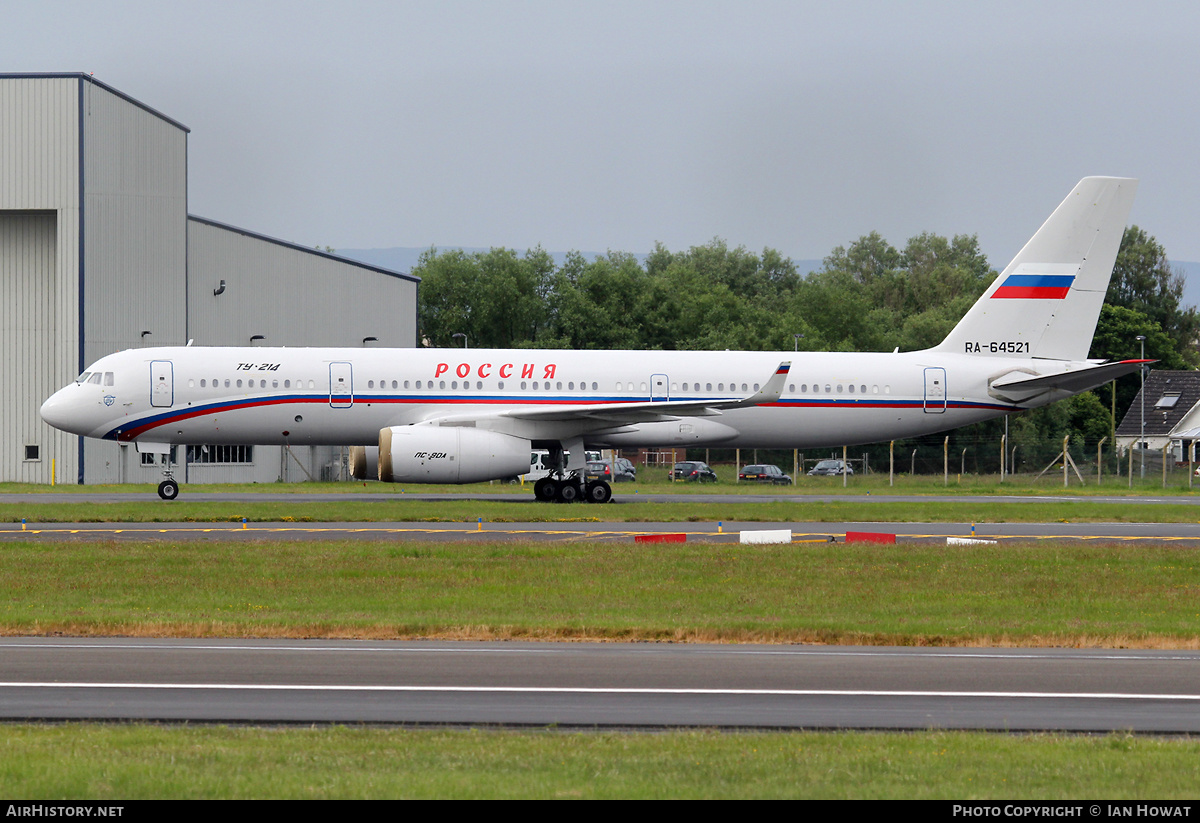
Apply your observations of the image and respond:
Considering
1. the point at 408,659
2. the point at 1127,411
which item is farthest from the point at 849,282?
the point at 408,659

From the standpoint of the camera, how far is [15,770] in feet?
24.6

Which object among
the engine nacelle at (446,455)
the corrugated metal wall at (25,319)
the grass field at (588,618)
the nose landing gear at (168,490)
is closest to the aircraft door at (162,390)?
the nose landing gear at (168,490)

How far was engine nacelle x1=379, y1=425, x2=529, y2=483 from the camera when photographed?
102 ft

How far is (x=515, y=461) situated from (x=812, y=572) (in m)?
13.8

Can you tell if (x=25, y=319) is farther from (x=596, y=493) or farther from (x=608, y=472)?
(x=608, y=472)

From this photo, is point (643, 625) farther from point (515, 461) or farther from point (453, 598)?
point (515, 461)

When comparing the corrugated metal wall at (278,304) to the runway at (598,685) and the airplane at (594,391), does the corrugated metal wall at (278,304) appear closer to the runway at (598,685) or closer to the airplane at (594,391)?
the airplane at (594,391)

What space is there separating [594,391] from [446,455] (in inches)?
203

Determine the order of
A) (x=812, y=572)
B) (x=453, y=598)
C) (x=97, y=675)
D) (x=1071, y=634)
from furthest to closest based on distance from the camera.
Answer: (x=812, y=572) < (x=453, y=598) < (x=1071, y=634) < (x=97, y=675)

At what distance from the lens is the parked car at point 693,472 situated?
6391 centimetres

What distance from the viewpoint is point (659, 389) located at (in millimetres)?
35188

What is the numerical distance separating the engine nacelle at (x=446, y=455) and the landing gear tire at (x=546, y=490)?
242 centimetres
